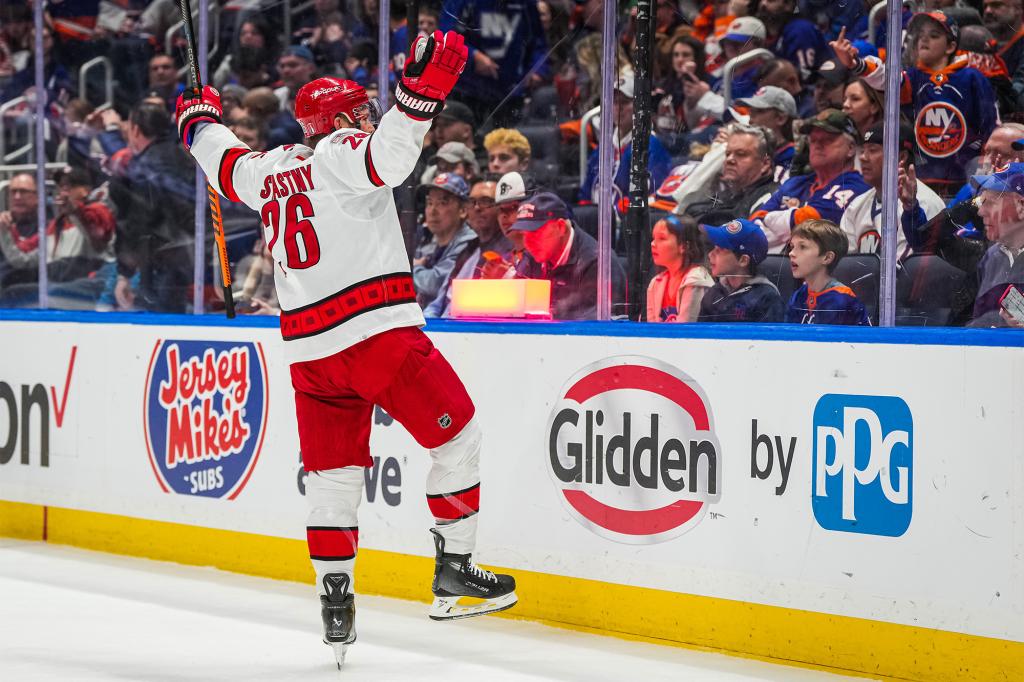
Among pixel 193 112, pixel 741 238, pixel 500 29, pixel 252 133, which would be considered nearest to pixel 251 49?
pixel 252 133

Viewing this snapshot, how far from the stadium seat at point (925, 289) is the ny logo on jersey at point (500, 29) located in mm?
1512

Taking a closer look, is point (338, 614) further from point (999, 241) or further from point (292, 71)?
point (292, 71)

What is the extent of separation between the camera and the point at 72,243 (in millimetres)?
5352

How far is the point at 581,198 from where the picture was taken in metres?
4.13

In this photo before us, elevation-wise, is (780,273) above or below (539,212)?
below

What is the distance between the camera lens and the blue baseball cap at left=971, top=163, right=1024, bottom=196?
347 centimetres

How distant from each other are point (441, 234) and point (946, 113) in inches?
63.5

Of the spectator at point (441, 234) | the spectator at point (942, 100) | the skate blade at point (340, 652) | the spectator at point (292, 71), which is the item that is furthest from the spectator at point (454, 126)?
the skate blade at point (340, 652)

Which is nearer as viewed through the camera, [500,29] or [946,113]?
[946,113]

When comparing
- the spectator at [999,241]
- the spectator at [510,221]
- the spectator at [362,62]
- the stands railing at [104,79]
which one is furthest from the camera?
the stands railing at [104,79]

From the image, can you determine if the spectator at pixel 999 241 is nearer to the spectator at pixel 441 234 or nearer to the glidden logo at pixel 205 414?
the spectator at pixel 441 234

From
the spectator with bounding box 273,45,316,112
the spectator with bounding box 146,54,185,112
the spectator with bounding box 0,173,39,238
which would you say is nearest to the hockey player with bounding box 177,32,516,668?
the spectator with bounding box 273,45,316,112

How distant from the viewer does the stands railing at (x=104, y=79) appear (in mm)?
5336

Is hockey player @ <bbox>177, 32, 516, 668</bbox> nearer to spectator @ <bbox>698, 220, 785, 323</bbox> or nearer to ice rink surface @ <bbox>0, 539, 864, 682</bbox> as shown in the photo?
ice rink surface @ <bbox>0, 539, 864, 682</bbox>
